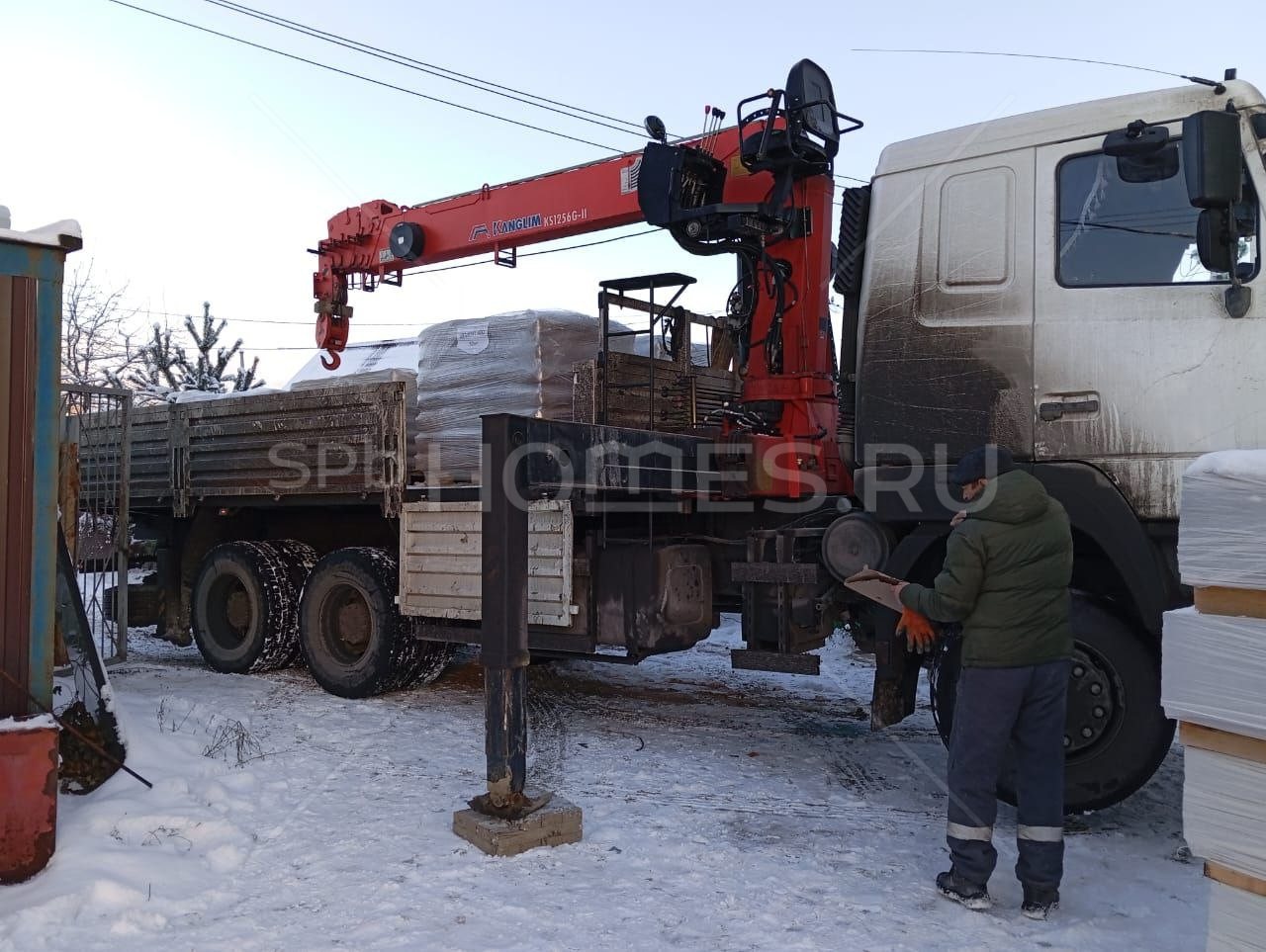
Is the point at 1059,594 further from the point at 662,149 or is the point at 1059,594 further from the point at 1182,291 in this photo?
the point at 662,149

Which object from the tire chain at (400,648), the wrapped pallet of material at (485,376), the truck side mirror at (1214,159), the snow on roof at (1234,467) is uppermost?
the truck side mirror at (1214,159)

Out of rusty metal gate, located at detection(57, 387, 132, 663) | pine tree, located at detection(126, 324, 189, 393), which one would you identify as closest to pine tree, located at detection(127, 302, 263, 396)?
pine tree, located at detection(126, 324, 189, 393)

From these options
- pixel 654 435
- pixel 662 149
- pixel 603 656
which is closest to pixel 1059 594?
pixel 654 435

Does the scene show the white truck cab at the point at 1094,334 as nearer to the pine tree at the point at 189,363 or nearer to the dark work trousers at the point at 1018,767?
the dark work trousers at the point at 1018,767

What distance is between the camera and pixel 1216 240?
4.07m

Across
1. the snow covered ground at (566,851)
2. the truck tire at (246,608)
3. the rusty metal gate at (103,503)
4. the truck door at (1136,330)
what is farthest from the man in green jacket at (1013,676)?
the truck tire at (246,608)

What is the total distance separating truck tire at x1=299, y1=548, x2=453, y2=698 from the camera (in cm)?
723

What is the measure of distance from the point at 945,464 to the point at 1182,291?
1.26 metres

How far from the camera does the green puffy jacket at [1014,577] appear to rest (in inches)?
149

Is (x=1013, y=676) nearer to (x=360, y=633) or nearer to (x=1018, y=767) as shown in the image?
(x=1018, y=767)

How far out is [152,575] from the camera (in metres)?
9.10

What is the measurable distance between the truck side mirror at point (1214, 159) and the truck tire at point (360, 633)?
5497 millimetres

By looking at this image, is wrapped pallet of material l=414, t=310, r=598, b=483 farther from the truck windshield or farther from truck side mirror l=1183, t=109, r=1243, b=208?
truck side mirror l=1183, t=109, r=1243, b=208

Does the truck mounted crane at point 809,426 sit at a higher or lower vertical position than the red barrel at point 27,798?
higher
